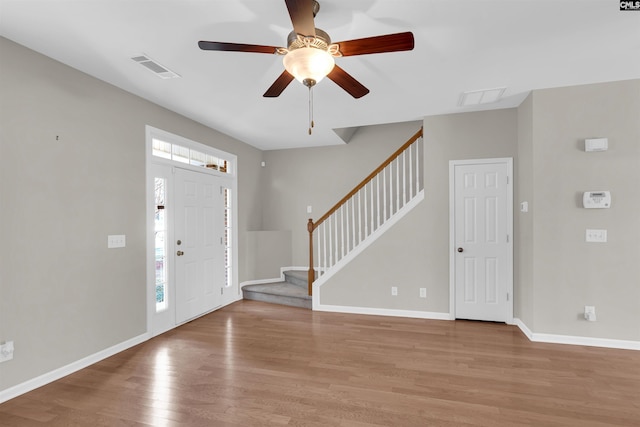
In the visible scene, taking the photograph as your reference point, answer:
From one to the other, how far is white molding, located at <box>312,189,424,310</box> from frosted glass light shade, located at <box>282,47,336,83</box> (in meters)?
2.94

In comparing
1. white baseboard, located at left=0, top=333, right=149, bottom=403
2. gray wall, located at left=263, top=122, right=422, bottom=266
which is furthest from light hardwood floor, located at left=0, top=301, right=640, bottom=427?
gray wall, located at left=263, top=122, right=422, bottom=266

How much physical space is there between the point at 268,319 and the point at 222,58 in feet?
10.9

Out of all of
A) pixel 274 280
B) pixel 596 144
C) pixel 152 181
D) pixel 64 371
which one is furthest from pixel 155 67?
pixel 596 144

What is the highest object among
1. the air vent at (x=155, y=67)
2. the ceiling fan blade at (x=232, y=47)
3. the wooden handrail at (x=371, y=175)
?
the air vent at (x=155, y=67)

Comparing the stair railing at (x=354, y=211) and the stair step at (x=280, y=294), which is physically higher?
the stair railing at (x=354, y=211)

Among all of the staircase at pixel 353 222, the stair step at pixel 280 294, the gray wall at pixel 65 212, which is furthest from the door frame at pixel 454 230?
the gray wall at pixel 65 212

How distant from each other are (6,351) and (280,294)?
3314mm

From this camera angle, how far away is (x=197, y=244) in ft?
15.0

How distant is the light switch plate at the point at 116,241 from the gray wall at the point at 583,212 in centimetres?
454

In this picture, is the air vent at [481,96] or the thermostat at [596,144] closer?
the thermostat at [596,144]

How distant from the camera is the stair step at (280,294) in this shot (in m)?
5.04

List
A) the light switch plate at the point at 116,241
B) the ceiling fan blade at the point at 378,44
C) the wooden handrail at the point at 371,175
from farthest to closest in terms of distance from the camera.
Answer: the wooden handrail at the point at 371,175 < the light switch plate at the point at 116,241 < the ceiling fan blade at the point at 378,44

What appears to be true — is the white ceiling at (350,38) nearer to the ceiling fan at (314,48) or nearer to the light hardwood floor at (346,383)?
the ceiling fan at (314,48)

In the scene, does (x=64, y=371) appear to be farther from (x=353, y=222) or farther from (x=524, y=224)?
(x=524, y=224)
